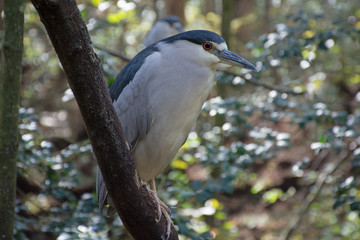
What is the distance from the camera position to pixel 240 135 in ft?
11.5

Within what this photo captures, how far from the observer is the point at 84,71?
1.64 meters

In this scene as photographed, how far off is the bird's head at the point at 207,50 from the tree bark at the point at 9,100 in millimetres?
924

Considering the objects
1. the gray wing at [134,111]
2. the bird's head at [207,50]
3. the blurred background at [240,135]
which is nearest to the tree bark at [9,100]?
the blurred background at [240,135]

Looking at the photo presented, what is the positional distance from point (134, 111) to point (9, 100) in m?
0.74

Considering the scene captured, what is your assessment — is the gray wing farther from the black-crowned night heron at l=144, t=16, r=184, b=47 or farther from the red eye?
the black-crowned night heron at l=144, t=16, r=184, b=47

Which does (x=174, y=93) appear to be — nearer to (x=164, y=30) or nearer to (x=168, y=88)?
(x=168, y=88)

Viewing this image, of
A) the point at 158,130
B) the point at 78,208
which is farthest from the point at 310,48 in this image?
the point at 78,208

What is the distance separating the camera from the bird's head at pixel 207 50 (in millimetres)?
2362

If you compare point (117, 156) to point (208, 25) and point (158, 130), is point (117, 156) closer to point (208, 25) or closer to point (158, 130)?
point (158, 130)

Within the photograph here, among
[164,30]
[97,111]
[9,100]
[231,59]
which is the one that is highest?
[164,30]

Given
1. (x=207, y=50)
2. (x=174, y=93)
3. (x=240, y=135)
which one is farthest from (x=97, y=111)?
(x=240, y=135)

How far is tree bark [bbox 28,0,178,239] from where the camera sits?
5.02 feet

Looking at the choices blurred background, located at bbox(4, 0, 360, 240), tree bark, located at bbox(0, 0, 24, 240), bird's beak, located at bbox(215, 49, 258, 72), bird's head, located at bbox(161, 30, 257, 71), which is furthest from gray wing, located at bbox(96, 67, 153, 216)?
blurred background, located at bbox(4, 0, 360, 240)

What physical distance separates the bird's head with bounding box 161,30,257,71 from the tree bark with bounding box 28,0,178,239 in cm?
75
